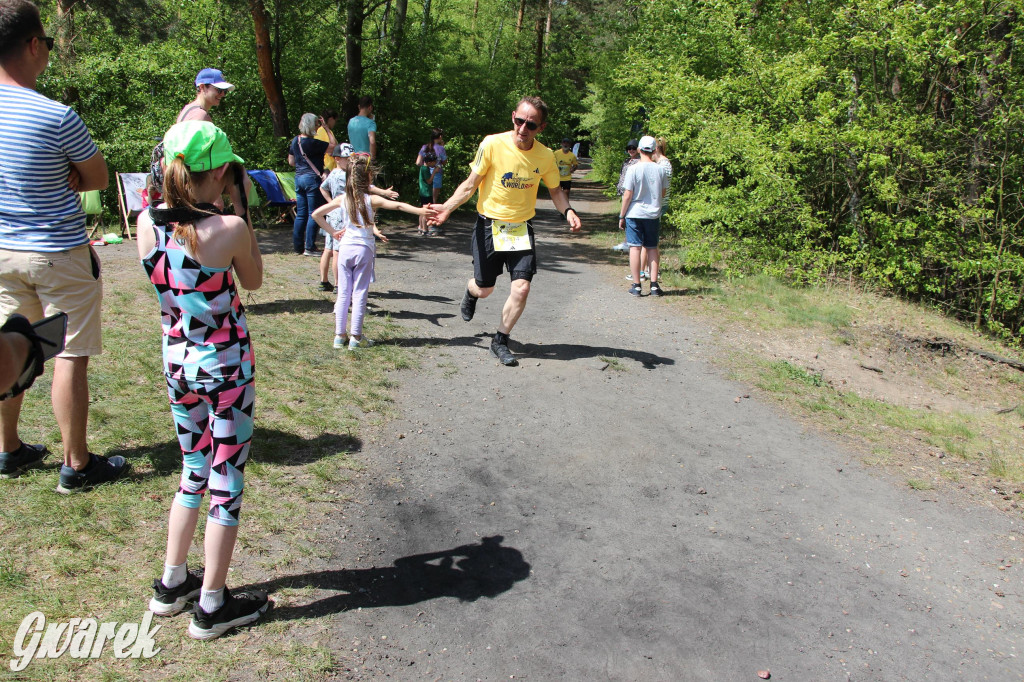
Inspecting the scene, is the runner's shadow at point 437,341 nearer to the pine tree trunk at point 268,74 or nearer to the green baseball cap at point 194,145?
the green baseball cap at point 194,145

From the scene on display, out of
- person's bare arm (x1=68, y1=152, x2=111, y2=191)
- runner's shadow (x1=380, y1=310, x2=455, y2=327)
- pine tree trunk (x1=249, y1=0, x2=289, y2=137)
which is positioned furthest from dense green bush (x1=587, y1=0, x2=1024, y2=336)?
person's bare arm (x1=68, y1=152, x2=111, y2=191)

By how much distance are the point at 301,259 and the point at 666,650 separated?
8.49 meters

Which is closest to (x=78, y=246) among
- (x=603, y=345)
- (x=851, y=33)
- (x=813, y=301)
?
(x=603, y=345)

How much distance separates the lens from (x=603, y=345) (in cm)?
753

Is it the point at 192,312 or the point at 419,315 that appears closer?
the point at 192,312

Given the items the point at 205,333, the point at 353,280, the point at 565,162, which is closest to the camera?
the point at 205,333

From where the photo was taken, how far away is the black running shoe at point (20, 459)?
3998mm

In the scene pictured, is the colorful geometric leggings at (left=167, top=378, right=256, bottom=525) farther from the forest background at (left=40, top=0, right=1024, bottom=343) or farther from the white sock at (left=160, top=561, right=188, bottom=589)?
the forest background at (left=40, top=0, right=1024, bottom=343)

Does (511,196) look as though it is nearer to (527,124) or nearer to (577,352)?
(527,124)

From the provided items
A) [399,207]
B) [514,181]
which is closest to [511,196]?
[514,181]

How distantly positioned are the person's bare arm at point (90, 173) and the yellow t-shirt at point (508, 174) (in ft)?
10.4

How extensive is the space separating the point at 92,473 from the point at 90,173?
158cm

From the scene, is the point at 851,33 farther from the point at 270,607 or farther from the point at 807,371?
the point at 270,607

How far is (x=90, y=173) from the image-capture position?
3740 millimetres
